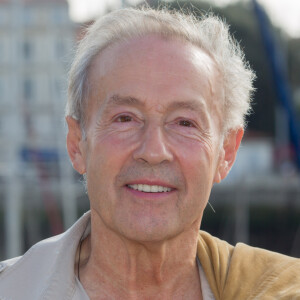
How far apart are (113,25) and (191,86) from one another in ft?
1.44

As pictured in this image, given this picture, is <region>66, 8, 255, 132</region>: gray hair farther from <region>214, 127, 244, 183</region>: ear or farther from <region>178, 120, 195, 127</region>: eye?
<region>178, 120, 195, 127</region>: eye

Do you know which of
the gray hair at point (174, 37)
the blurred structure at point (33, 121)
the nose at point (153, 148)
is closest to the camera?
the nose at point (153, 148)

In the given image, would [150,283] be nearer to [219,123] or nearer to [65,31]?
[219,123]

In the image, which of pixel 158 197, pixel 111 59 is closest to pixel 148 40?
pixel 111 59

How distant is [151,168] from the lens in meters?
2.56

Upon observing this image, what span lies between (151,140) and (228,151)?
1.69ft

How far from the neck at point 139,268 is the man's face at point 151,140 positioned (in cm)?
12

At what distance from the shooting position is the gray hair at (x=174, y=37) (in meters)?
2.76

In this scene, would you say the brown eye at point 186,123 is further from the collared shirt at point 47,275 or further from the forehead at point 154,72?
the collared shirt at point 47,275

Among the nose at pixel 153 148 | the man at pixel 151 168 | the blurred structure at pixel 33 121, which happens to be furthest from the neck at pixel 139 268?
the blurred structure at pixel 33 121

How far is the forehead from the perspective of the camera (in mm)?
2621

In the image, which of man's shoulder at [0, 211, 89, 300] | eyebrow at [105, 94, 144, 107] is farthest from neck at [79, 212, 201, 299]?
eyebrow at [105, 94, 144, 107]

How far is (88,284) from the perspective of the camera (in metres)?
2.79

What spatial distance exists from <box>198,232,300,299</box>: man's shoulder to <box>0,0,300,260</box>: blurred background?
795 mm
